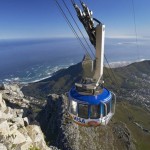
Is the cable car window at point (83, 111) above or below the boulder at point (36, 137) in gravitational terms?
above

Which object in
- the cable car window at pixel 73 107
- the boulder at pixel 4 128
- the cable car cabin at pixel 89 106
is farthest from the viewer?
the boulder at pixel 4 128

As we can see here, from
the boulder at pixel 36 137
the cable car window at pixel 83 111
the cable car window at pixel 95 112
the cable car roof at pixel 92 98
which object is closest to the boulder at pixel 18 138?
the boulder at pixel 36 137

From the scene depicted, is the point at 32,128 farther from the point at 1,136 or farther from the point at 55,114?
the point at 55,114

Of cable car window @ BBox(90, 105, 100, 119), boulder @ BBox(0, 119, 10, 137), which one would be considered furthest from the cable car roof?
boulder @ BBox(0, 119, 10, 137)

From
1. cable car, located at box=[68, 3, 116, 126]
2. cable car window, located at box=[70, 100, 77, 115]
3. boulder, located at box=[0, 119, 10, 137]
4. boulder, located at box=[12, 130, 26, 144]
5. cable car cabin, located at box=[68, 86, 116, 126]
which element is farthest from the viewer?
boulder, located at box=[12, 130, 26, 144]

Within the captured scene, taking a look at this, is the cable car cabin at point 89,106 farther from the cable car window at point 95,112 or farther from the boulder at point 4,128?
the boulder at point 4,128

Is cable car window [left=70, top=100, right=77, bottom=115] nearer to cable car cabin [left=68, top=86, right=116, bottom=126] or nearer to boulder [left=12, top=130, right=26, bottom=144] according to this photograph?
cable car cabin [left=68, top=86, right=116, bottom=126]

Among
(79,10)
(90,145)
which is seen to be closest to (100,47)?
(79,10)

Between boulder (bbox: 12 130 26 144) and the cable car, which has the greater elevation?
the cable car

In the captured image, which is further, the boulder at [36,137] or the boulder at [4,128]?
the boulder at [36,137]

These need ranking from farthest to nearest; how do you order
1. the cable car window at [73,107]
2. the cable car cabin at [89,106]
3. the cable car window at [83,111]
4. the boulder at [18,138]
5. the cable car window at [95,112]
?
the boulder at [18,138], the cable car window at [73,107], the cable car window at [83,111], the cable car window at [95,112], the cable car cabin at [89,106]
